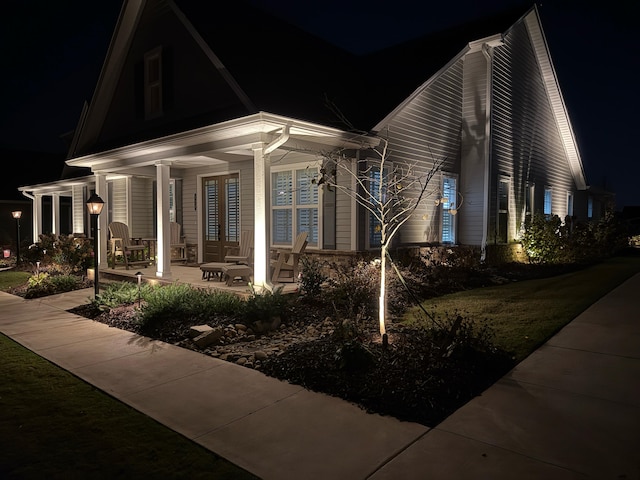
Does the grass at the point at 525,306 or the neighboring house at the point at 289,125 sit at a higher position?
the neighboring house at the point at 289,125

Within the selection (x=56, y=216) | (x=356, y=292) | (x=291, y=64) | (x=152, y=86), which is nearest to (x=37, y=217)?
(x=56, y=216)

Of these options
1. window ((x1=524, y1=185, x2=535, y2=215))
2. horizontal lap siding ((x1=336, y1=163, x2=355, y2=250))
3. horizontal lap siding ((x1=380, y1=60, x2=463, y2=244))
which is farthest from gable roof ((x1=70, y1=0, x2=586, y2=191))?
window ((x1=524, y1=185, x2=535, y2=215))

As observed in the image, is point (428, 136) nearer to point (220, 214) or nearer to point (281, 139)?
point (281, 139)

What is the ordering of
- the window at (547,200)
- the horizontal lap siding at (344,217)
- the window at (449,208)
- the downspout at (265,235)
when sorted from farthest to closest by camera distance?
1. the window at (547,200)
2. the window at (449,208)
3. the horizontal lap siding at (344,217)
4. the downspout at (265,235)

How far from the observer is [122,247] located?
1231 centimetres

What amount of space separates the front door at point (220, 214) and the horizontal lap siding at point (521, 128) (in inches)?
274

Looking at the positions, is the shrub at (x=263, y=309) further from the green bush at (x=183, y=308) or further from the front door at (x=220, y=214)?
the front door at (x=220, y=214)

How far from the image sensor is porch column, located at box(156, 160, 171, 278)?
9799 mm

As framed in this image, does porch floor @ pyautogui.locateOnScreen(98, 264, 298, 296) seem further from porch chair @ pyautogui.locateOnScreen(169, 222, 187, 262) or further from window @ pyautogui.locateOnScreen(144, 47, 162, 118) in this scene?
window @ pyautogui.locateOnScreen(144, 47, 162, 118)

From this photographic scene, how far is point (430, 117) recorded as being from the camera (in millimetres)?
11250

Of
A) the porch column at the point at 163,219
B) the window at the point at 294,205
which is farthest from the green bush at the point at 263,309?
the porch column at the point at 163,219

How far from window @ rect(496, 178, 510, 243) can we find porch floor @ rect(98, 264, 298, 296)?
23.3 feet

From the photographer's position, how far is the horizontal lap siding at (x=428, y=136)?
10375mm

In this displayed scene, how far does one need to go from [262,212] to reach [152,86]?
17.0 ft
